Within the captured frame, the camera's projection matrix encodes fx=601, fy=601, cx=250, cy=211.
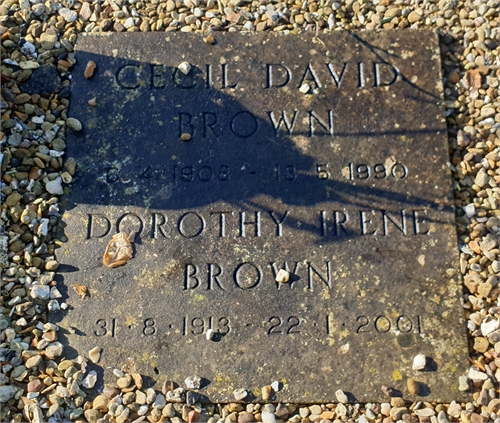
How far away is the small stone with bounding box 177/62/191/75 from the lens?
10.0 feet

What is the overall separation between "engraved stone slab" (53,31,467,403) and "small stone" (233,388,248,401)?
3cm

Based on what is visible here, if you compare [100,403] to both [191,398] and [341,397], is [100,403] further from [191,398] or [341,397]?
[341,397]

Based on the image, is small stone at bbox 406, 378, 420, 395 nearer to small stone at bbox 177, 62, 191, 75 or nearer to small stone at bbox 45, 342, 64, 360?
small stone at bbox 45, 342, 64, 360

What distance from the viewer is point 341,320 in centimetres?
270

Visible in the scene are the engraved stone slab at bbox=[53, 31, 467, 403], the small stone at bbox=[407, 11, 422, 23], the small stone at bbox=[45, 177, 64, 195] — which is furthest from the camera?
the small stone at bbox=[407, 11, 422, 23]

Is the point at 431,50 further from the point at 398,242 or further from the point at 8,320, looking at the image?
the point at 8,320

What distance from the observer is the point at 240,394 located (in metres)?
2.62

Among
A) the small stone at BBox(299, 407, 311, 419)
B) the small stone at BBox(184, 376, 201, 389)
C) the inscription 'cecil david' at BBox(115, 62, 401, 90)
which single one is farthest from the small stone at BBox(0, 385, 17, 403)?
the inscription 'cecil david' at BBox(115, 62, 401, 90)

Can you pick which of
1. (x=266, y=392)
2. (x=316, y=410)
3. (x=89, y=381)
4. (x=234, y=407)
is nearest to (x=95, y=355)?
(x=89, y=381)

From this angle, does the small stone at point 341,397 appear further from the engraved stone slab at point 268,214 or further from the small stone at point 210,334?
the small stone at point 210,334

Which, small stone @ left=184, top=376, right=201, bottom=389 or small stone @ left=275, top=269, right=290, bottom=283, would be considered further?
small stone @ left=275, top=269, right=290, bottom=283

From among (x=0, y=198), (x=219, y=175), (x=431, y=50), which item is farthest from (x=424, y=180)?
(x=0, y=198)

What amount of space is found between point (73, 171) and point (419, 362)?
1839 mm

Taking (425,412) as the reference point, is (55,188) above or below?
above
